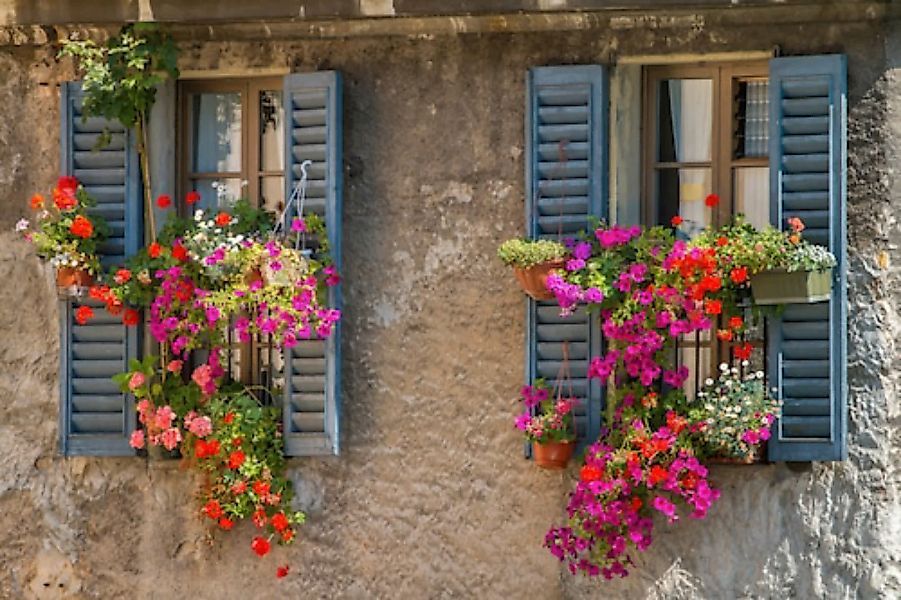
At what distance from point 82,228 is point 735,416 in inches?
119

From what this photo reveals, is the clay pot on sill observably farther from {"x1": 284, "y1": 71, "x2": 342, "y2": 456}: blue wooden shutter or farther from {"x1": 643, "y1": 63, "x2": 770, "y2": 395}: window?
{"x1": 643, "y1": 63, "x2": 770, "y2": 395}: window

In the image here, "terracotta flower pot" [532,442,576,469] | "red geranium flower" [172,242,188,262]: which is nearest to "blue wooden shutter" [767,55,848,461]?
"terracotta flower pot" [532,442,576,469]

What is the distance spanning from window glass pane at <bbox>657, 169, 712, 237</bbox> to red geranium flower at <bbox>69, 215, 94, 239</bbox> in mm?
2536

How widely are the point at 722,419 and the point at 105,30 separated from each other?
336 centimetres

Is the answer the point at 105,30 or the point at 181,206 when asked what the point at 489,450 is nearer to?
the point at 181,206

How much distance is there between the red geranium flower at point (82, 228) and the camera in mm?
10422

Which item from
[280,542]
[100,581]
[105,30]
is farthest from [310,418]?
[105,30]

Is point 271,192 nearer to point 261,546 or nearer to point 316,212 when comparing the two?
point 316,212

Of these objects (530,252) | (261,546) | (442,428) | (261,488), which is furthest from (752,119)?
(261,546)

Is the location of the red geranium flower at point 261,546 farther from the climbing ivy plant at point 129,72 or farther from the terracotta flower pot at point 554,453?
the climbing ivy plant at point 129,72

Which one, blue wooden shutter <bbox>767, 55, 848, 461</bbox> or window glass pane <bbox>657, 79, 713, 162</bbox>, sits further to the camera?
window glass pane <bbox>657, 79, 713, 162</bbox>

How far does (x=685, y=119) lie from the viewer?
10328mm

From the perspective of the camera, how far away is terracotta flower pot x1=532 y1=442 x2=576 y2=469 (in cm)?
1002

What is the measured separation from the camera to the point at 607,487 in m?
9.84
